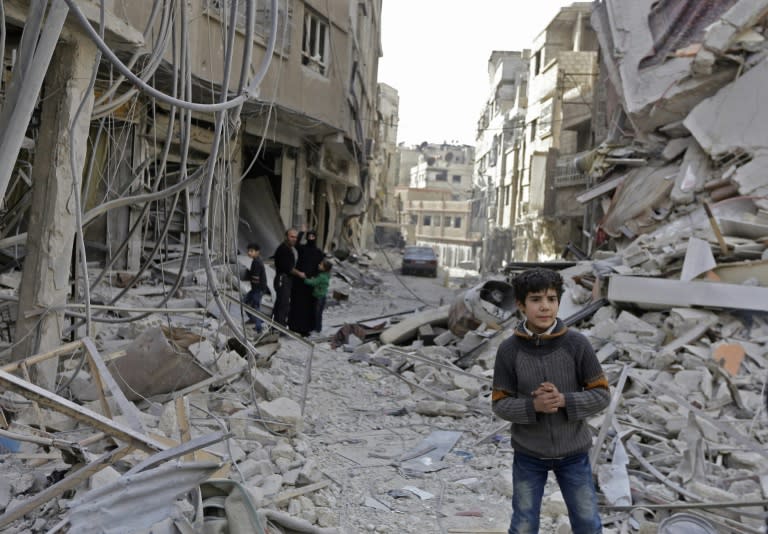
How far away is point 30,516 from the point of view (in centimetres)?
328

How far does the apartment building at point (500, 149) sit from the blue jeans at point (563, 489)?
3564cm

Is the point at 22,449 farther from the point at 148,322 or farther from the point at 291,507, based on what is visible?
the point at 148,322

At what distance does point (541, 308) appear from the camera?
2830 millimetres

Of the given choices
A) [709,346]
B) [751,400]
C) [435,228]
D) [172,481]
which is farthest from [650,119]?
[435,228]

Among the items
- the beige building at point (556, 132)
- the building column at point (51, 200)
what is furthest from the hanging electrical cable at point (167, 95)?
the beige building at point (556, 132)

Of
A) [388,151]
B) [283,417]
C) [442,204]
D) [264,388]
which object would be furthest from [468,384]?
[442,204]

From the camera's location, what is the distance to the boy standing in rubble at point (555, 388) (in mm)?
2830

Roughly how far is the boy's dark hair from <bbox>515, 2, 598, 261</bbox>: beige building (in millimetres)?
26405

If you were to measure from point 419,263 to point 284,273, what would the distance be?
72.3 ft

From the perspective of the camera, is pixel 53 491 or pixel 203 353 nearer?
pixel 53 491

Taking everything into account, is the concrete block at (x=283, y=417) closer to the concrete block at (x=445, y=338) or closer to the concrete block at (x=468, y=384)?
the concrete block at (x=468, y=384)

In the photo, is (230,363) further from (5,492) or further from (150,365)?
(5,492)

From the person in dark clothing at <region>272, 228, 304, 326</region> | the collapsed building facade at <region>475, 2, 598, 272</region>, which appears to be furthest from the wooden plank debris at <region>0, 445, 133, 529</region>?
the collapsed building facade at <region>475, 2, 598, 272</region>

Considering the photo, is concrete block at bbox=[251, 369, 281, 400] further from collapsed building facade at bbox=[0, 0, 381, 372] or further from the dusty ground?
collapsed building facade at bbox=[0, 0, 381, 372]
